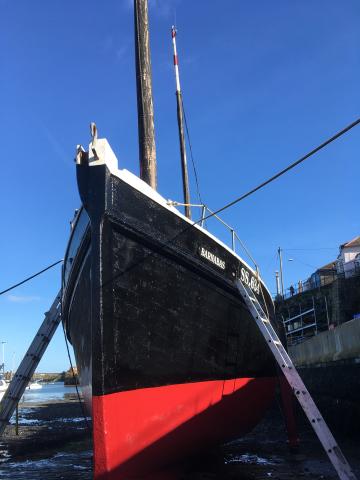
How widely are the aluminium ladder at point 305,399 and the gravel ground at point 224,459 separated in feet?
5.80

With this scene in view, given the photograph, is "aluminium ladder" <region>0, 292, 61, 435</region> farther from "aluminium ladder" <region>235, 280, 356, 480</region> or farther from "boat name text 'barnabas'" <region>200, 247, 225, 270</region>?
"aluminium ladder" <region>235, 280, 356, 480</region>

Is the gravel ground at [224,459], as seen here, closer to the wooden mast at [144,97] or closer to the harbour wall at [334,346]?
the harbour wall at [334,346]

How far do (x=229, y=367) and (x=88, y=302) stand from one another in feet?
8.68

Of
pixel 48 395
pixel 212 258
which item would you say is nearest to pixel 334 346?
pixel 212 258

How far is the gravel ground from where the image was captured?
289 inches

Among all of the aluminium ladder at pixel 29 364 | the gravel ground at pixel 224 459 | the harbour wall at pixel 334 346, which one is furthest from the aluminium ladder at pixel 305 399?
the aluminium ladder at pixel 29 364

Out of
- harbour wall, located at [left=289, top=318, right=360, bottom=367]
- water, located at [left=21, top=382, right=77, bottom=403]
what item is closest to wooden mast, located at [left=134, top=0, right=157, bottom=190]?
harbour wall, located at [left=289, top=318, right=360, bottom=367]

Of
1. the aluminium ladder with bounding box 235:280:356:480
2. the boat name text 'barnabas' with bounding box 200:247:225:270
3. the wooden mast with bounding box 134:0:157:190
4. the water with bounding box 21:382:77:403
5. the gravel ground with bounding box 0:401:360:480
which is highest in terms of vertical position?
the wooden mast with bounding box 134:0:157:190

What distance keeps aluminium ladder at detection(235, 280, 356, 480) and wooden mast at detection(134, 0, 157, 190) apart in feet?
8.04

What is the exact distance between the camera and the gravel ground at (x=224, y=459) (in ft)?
24.1

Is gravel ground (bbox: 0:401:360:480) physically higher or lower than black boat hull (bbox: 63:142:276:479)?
lower

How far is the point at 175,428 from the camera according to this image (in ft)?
20.8

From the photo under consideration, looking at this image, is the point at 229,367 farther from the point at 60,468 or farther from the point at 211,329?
the point at 60,468

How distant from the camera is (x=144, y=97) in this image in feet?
27.5
